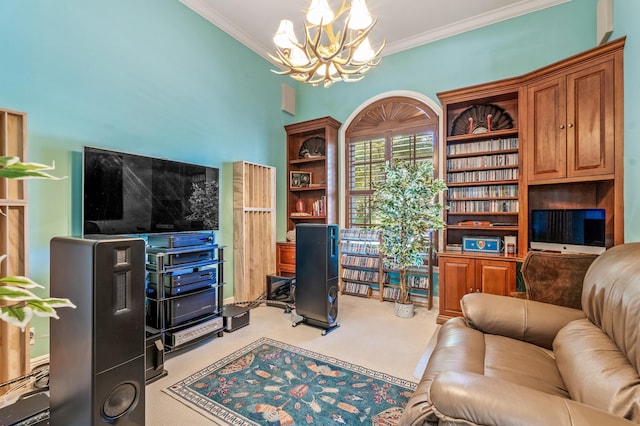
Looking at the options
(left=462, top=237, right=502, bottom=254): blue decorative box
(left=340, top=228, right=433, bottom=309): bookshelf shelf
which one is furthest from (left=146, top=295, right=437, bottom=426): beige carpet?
(left=462, top=237, right=502, bottom=254): blue decorative box

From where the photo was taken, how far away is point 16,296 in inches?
26.5

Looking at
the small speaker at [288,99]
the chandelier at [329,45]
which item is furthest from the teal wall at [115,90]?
the chandelier at [329,45]

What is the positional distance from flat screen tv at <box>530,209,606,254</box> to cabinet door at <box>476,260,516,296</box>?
0.38 metres

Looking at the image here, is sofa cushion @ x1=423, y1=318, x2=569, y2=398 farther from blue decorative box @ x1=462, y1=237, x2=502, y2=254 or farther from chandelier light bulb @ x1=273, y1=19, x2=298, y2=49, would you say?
chandelier light bulb @ x1=273, y1=19, x2=298, y2=49

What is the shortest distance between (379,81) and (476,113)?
1.48 meters

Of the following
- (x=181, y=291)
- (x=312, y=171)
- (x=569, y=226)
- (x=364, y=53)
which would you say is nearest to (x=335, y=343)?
(x=181, y=291)

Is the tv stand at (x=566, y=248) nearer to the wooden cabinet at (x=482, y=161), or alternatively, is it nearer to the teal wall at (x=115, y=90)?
the wooden cabinet at (x=482, y=161)

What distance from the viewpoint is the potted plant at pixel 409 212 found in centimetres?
338

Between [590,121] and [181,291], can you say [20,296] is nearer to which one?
[181,291]

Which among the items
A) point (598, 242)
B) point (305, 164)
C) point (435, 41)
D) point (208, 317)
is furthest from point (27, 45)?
point (598, 242)

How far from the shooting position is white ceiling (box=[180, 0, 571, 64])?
137 inches

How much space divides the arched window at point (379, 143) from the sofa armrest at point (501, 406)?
10.3 ft

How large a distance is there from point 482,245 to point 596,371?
2.29m

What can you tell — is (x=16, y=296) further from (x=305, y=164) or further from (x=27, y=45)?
(x=305, y=164)
